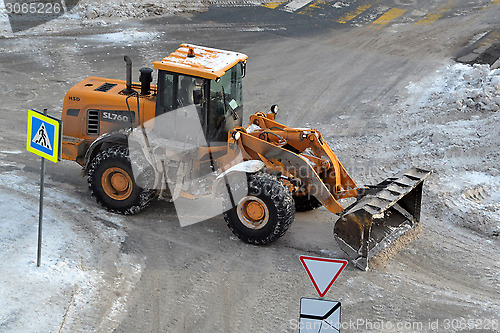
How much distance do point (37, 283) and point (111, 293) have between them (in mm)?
1010

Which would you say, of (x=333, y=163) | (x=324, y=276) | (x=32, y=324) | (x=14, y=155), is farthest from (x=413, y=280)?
(x=14, y=155)

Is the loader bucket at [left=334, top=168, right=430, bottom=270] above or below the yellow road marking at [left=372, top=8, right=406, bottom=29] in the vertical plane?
below

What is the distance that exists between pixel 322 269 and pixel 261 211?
9.99 feet

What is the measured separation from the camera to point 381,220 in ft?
36.4

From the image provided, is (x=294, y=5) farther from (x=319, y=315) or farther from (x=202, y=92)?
(x=319, y=315)

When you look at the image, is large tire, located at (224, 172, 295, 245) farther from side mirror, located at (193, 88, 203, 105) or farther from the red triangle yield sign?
the red triangle yield sign

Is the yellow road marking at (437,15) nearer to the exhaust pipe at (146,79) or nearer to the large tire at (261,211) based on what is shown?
the exhaust pipe at (146,79)

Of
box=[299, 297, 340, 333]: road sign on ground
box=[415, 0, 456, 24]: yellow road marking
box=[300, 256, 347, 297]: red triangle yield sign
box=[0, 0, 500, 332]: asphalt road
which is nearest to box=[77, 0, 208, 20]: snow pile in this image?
box=[0, 0, 500, 332]: asphalt road

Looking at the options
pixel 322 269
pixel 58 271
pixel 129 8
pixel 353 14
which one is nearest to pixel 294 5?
pixel 353 14

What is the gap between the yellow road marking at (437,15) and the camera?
880 inches

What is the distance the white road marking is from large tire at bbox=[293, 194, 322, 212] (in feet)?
39.9

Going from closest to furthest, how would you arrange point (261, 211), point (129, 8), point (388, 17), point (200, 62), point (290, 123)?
point (261, 211) < point (200, 62) < point (290, 123) < point (129, 8) < point (388, 17)

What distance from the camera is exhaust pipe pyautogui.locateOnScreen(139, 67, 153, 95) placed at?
1148 cm

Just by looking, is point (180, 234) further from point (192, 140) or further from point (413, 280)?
point (413, 280)
